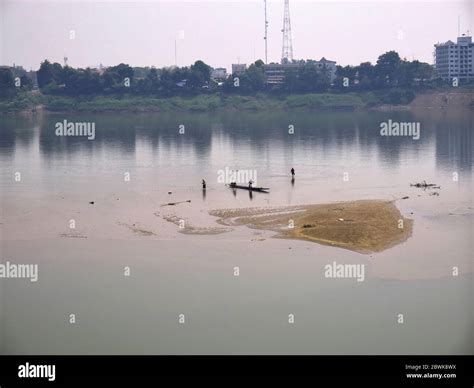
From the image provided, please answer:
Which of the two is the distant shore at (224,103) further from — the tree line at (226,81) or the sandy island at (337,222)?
the sandy island at (337,222)

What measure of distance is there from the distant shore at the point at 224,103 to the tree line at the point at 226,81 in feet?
6.37

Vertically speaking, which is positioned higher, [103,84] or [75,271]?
[103,84]

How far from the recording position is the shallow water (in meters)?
21.5

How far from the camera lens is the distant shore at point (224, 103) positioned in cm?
A: 10044

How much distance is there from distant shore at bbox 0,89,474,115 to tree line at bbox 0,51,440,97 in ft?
6.37
